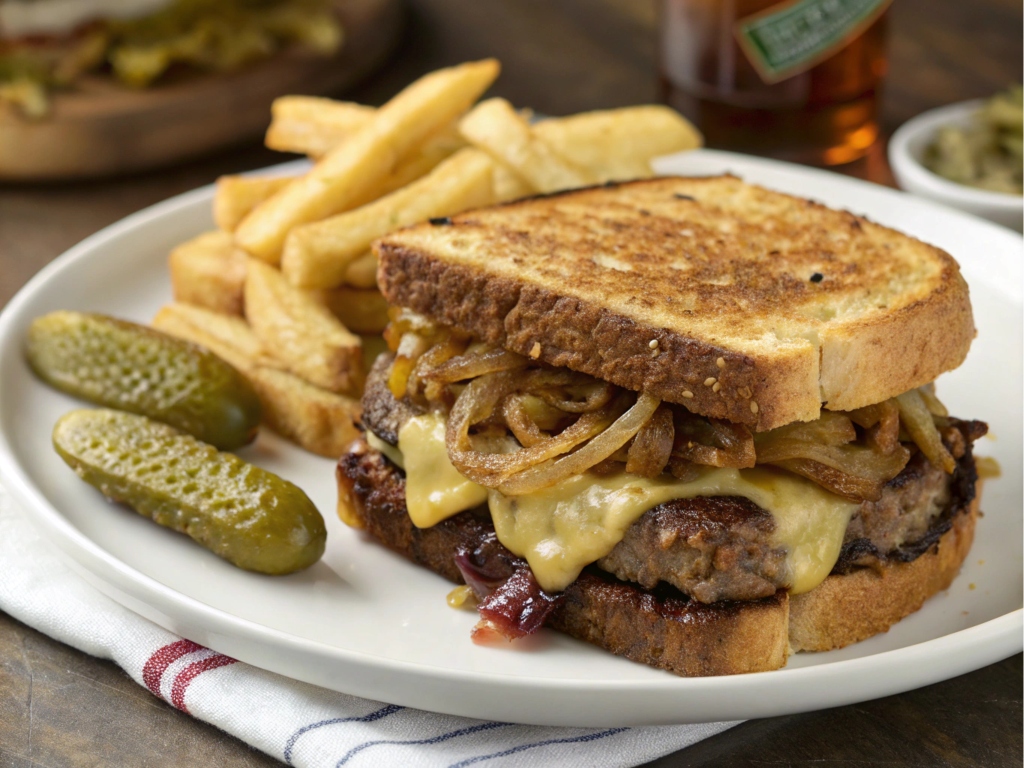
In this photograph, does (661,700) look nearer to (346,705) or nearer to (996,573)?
(346,705)

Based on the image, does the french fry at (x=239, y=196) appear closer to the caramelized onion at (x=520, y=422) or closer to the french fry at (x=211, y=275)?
the french fry at (x=211, y=275)

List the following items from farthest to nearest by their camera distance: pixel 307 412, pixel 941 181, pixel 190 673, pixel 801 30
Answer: pixel 801 30
pixel 941 181
pixel 307 412
pixel 190 673

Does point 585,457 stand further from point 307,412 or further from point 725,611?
point 307,412

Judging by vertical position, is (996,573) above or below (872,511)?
below

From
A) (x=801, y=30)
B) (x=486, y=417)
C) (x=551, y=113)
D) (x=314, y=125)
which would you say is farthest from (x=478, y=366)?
(x=551, y=113)

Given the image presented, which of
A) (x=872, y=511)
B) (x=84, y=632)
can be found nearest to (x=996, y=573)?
(x=872, y=511)

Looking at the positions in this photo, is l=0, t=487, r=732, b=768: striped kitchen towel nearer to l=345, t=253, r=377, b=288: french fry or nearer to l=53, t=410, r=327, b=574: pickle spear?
l=53, t=410, r=327, b=574: pickle spear

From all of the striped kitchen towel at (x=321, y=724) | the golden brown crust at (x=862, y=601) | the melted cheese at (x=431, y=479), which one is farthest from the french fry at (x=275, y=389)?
the golden brown crust at (x=862, y=601)
